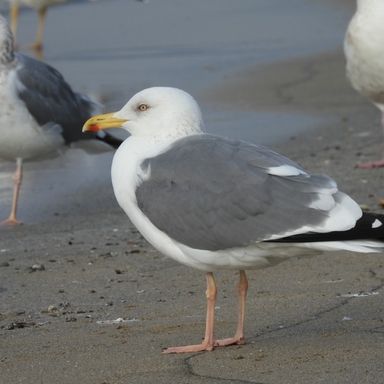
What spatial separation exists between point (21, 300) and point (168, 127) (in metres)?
1.35

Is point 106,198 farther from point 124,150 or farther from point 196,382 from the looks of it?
point 196,382

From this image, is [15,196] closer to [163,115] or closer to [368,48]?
[368,48]

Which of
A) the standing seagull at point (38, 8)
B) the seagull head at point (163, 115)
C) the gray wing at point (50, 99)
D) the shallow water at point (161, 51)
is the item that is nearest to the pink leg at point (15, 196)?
the shallow water at point (161, 51)

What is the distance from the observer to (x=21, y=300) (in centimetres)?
623

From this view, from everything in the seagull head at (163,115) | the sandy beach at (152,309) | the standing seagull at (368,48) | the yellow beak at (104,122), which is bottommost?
the sandy beach at (152,309)

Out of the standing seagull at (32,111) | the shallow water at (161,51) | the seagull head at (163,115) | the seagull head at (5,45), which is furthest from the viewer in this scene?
the shallow water at (161,51)

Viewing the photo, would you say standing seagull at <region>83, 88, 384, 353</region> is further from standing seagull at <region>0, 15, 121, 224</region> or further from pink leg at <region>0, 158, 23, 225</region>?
standing seagull at <region>0, 15, 121, 224</region>

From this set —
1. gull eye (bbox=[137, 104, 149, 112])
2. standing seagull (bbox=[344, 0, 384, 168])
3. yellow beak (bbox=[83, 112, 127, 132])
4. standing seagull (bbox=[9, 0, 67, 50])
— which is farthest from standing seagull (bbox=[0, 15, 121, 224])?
standing seagull (bbox=[9, 0, 67, 50])

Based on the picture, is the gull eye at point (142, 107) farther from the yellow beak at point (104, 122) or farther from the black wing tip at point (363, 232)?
the black wing tip at point (363, 232)

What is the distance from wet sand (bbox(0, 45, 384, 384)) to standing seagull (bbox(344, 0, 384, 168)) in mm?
1102

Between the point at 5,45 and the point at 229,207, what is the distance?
4474 mm

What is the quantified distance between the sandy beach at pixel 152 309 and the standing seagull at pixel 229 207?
28cm

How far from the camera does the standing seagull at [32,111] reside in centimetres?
894

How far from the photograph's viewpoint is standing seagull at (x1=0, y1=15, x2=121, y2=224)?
894 cm
